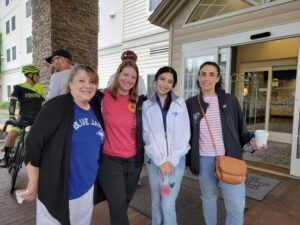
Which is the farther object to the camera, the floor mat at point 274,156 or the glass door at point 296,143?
the floor mat at point 274,156

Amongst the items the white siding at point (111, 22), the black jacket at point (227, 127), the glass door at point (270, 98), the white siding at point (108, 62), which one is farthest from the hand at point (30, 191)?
the white siding at point (108, 62)

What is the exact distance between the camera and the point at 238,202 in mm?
1912

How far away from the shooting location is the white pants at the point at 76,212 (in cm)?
153

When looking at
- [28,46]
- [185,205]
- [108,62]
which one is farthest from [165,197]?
[28,46]

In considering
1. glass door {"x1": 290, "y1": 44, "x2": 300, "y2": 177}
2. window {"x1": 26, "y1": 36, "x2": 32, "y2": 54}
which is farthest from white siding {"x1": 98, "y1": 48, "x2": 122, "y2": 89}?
glass door {"x1": 290, "y1": 44, "x2": 300, "y2": 177}

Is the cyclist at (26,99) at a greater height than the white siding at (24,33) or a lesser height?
lesser

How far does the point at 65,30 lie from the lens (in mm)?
4965

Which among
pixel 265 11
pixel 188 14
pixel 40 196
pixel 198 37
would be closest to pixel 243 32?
pixel 265 11

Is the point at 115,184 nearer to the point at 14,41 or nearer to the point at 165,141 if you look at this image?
the point at 165,141

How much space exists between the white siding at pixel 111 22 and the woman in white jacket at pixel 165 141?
30.1 ft

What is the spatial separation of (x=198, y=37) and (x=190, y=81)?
3.29 ft

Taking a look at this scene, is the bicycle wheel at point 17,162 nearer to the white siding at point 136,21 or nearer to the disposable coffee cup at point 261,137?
the disposable coffee cup at point 261,137

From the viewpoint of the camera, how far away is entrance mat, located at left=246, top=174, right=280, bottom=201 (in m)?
3.33

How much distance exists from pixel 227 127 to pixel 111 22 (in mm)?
10287
